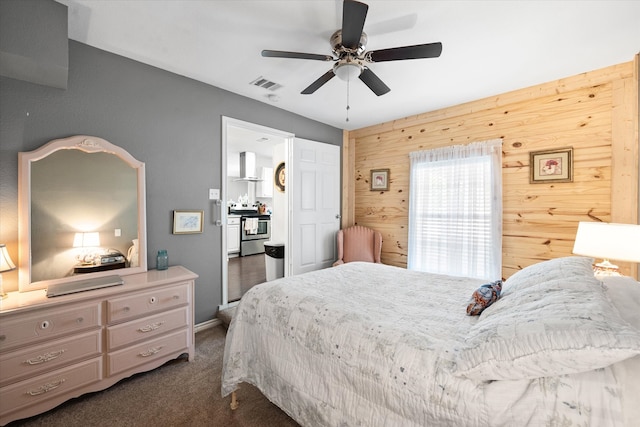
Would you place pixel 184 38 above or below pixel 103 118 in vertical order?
above

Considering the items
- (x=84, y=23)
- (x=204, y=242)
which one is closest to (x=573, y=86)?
(x=204, y=242)

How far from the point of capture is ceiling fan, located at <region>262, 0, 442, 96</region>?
1.50 metres

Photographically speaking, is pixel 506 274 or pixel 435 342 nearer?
pixel 435 342

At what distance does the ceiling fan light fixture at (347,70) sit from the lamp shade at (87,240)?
2321mm

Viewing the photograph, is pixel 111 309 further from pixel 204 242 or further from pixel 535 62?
pixel 535 62

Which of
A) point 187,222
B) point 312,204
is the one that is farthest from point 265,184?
point 187,222

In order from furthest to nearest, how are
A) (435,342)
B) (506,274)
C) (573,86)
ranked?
(506,274) → (573,86) → (435,342)

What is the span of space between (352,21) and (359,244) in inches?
120

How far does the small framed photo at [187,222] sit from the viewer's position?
266 centimetres

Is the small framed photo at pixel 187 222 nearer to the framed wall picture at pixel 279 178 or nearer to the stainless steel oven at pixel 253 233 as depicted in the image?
the framed wall picture at pixel 279 178

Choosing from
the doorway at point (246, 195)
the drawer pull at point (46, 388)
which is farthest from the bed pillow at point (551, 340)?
the doorway at point (246, 195)

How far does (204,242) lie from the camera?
290 centimetres

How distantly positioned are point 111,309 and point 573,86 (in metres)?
4.52

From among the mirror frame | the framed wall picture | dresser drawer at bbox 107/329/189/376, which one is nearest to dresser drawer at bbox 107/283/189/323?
dresser drawer at bbox 107/329/189/376
